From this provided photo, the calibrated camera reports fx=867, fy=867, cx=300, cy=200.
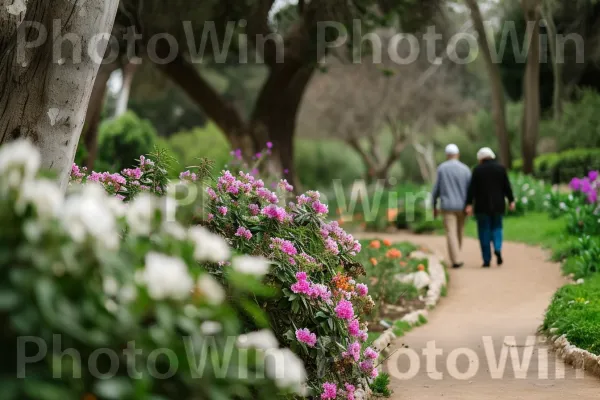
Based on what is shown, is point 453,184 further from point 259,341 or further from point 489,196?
point 259,341

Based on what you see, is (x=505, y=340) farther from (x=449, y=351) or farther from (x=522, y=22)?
(x=522, y=22)

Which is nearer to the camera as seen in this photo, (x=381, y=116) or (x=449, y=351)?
(x=449, y=351)

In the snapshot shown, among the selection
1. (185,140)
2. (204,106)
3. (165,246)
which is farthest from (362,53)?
(185,140)

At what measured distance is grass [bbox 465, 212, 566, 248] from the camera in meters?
14.0

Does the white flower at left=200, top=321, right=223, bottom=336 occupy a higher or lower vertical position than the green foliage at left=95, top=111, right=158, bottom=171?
lower

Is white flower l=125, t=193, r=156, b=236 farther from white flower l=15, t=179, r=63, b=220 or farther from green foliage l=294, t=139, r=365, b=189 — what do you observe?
green foliage l=294, t=139, r=365, b=189

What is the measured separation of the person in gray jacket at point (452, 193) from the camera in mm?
12688

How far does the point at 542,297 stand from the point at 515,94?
24481 millimetres

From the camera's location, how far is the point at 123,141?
72.5ft

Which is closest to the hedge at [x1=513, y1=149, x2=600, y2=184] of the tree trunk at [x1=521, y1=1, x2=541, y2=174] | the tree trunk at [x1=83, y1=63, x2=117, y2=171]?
the tree trunk at [x1=521, y1=1, x2=541, y2=174]

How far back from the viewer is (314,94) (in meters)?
35.2

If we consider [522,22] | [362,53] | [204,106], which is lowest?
[204,106]

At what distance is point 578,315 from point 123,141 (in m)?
16.4

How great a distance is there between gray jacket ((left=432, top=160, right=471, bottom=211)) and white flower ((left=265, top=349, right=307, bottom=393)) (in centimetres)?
1040
